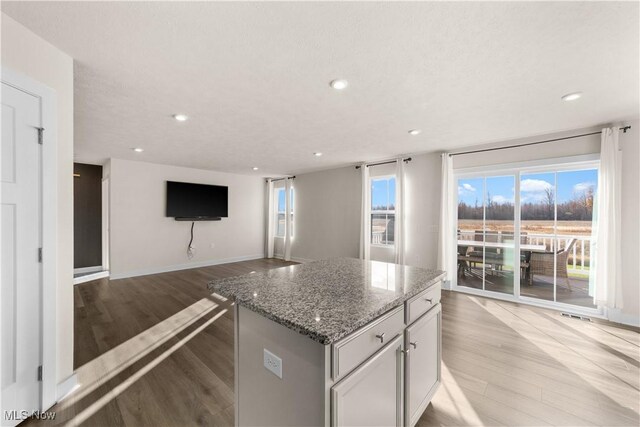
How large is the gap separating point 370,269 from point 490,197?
327cm

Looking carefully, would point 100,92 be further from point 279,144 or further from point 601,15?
point 601,15

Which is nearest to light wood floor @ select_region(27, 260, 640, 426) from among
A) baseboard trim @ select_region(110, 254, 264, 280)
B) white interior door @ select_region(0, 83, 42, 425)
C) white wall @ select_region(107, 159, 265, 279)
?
white interior door @ select_region(0, 83, 42, 425)

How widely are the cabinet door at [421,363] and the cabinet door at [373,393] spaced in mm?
98

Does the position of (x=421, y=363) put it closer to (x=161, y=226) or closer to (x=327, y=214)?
(x=327, y=214)

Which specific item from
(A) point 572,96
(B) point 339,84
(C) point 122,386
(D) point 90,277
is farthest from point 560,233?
(D) point 90,277

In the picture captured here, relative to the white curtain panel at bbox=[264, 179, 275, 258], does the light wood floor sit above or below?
below

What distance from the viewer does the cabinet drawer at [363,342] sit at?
97cm

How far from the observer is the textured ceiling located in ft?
4.72

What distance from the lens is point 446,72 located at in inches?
78.9

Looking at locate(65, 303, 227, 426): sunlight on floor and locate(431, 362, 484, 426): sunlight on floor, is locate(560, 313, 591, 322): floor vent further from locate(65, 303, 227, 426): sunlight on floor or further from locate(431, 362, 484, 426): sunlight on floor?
locate(65, 303, 227, 426): sunlight on floor

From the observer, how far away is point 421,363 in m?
1.60

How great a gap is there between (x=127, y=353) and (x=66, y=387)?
1.95 feet

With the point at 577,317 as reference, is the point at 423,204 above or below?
above

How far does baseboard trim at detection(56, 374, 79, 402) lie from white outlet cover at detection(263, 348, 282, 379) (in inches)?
69.2
